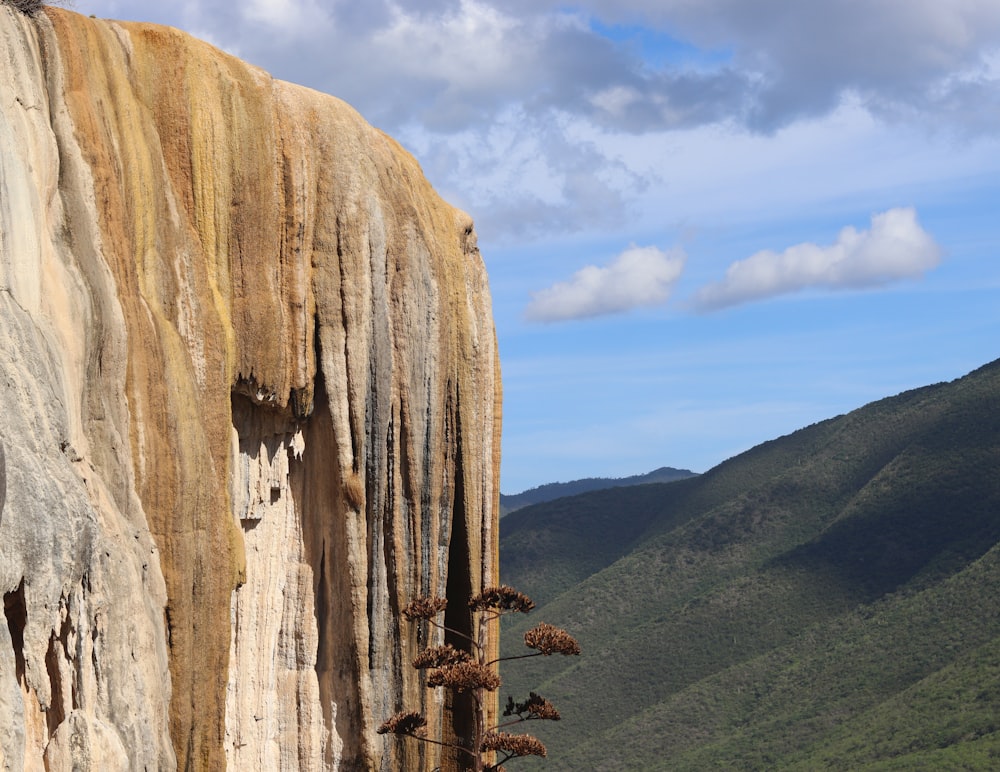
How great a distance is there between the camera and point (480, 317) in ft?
63.2

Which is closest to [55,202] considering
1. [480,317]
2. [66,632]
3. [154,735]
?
[66,632]

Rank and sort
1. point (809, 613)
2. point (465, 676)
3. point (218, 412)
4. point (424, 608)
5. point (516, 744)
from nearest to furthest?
point (218, 412) < point (465, 676) < point (516, 744) < point (424, 608) < point (809, 613)

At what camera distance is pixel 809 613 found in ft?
216

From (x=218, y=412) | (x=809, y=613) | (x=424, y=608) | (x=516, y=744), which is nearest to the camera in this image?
(x=218, y=412)

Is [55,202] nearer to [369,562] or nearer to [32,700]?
[32,700]

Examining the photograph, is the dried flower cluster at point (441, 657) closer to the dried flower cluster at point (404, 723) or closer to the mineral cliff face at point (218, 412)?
the dried flower cluster at point (404, 723)

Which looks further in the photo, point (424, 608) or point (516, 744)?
point (424, 608)

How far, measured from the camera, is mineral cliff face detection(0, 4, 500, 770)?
1120 centimetres

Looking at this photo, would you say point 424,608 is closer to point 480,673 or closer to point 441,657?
point 441,657

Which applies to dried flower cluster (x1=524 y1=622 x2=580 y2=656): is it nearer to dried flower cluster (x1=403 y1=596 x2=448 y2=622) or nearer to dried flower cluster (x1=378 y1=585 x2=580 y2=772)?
dried flower cluster (x1=378 y1=585 x2=580 y2=772)

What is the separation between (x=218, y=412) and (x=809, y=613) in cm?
5457

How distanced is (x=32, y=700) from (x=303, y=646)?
20.0 ft

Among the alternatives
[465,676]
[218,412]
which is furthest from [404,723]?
[218,412]

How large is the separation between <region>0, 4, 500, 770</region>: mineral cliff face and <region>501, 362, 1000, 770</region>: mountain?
98.1ft
